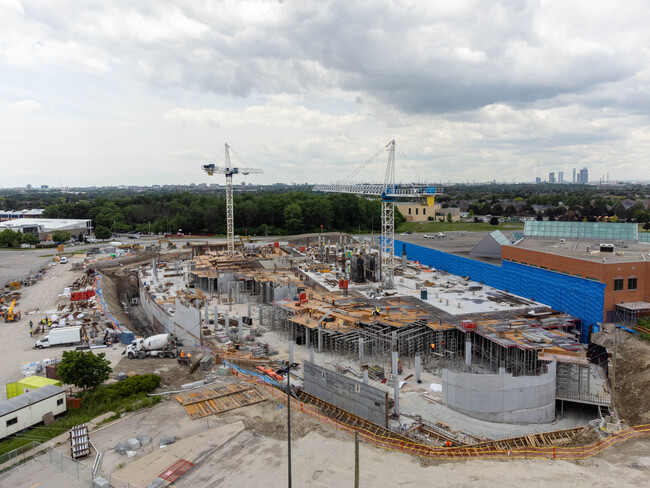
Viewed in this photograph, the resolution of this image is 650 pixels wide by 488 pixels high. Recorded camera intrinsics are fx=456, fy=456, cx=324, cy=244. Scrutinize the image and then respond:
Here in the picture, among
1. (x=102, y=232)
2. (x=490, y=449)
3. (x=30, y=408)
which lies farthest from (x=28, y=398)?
(x=102, y=232)

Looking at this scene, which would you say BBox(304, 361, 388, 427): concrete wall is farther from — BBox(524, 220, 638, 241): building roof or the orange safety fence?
BBox(524, 220, 638, 241): building roof

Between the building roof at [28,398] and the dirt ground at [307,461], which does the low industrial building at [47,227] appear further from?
the dirt ground at [307,461]

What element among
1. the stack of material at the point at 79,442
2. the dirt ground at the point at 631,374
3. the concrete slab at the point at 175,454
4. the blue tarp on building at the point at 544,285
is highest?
the blue tarp on building at the point at 544,285

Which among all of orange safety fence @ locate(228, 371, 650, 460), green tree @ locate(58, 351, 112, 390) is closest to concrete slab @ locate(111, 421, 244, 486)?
orange safety fence @ locate(228, 371, 650, 460)

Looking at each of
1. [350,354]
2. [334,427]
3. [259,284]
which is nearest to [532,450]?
[334,427]

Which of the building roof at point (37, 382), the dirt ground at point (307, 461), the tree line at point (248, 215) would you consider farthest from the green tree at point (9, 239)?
the dirt ground at point (307, 461)
